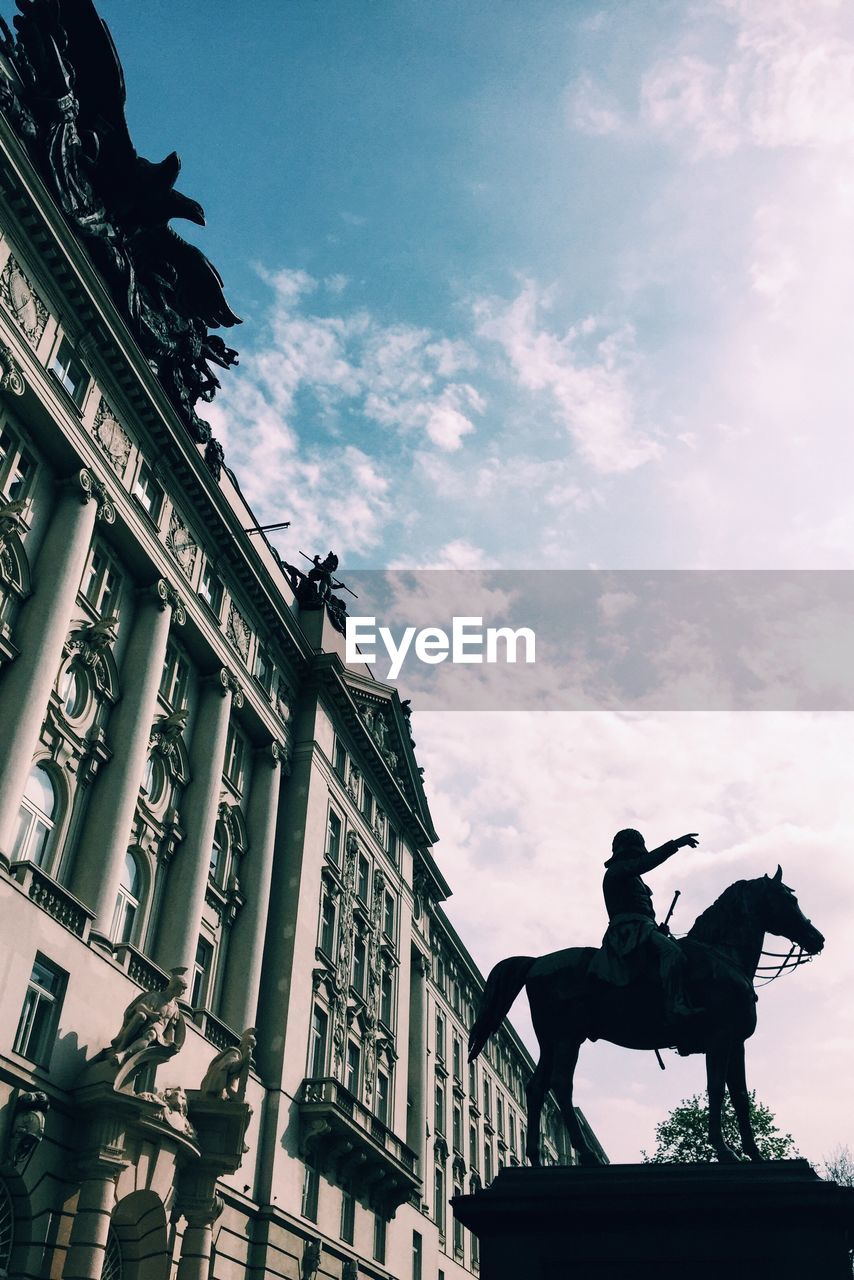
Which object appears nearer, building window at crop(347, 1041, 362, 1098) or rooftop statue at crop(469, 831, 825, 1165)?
rooftop statue at crop(469, 831, 825, 1165)

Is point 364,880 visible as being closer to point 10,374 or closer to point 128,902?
point 128,902

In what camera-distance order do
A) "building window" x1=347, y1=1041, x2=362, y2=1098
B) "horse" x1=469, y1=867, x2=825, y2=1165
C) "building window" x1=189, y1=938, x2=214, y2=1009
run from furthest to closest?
"building window" x1=347, y1=1041, x2=362, y2=1098, "building window" x1=189, y1=938, x2=214, y2=1009, "horse" x1=469, y1=867, x2=825, y2=1165

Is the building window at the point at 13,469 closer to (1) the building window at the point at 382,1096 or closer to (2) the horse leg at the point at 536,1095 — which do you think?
(2) the horse leg at the point at 536,1095

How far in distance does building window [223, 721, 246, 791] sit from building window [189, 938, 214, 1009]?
6.07 m

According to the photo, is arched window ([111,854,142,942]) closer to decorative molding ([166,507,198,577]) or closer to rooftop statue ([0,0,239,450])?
decorative molding ([166,507,198,577])

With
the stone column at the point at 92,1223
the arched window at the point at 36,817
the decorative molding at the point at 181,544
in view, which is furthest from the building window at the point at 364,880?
the stone column at the point at 92,1223

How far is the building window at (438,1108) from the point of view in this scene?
5386 centimetres

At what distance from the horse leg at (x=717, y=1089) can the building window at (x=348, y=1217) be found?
28.5 metres

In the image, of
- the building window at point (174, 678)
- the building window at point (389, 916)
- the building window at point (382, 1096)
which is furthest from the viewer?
the building window at point (389, 916)

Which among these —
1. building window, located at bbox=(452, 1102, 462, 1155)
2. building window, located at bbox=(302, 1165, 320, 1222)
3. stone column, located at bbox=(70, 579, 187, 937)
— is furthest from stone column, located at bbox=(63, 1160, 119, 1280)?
building window, located at bbox=(452, 1102, 462, 1155)

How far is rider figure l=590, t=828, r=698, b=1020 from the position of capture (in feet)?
45.0

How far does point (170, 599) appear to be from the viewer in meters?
32.6

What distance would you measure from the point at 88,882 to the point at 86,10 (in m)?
27.9

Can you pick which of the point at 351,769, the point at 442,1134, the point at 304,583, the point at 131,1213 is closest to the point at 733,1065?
the point at 131,1213
